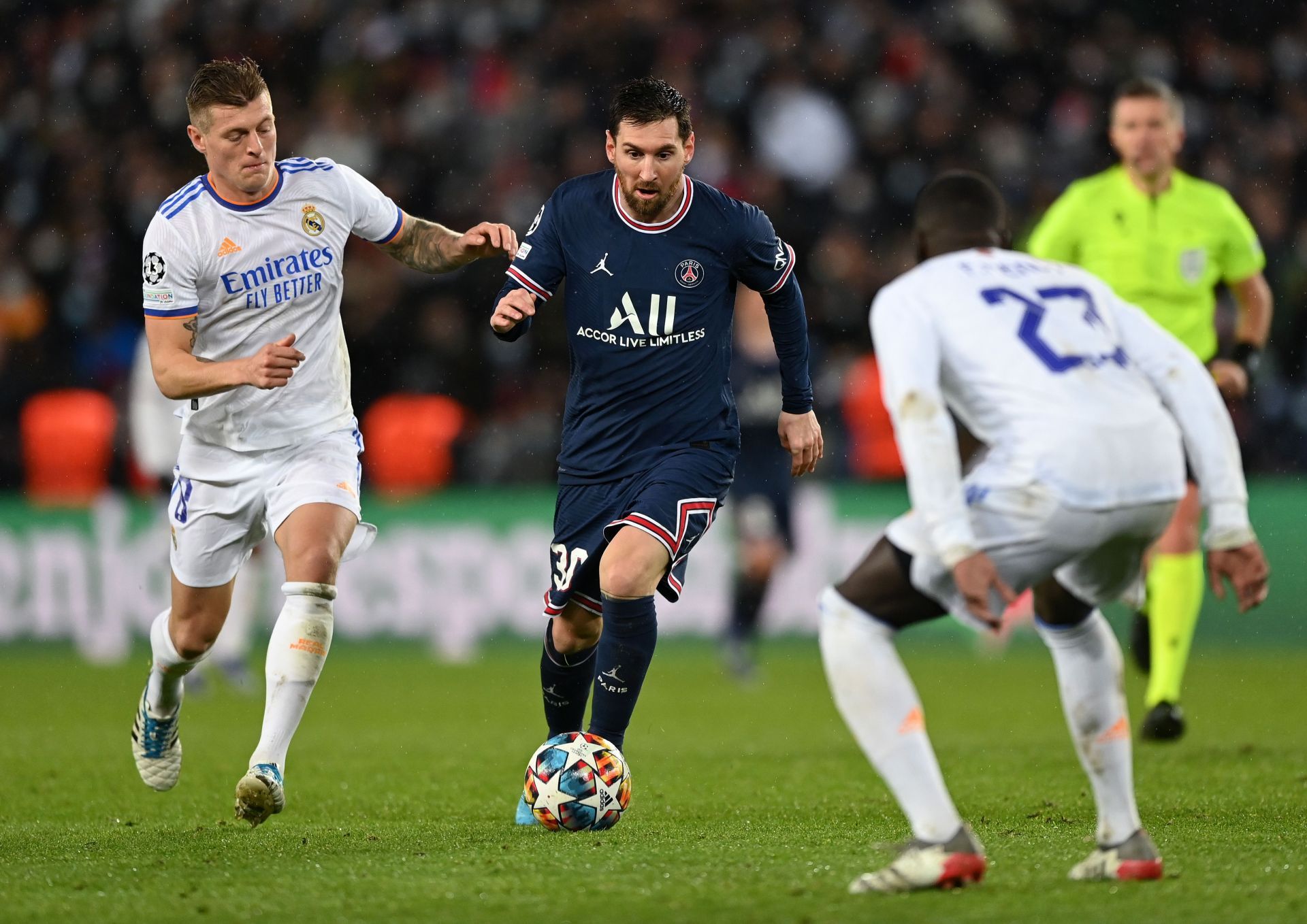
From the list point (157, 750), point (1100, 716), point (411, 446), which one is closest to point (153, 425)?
point (411, 446)

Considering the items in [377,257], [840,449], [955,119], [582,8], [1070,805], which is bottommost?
[1070,805]

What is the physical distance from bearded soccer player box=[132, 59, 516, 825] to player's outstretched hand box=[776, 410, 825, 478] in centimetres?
124

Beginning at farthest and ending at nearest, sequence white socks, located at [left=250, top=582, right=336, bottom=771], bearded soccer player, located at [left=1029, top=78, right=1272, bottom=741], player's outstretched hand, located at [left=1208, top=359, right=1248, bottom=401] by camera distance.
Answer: bearded soccer player, located at [left=1029, top=78, right=1272, bottom=741]
player's outstretched hand, located at [left=1208, top=359, right=1248, bottom=401]
white socks, located at [left=250, top=582, right=336, bottom=771]

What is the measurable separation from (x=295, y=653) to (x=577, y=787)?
1061mm

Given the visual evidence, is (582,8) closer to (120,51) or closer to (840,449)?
(120,51)

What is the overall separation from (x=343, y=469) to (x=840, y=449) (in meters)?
8.11

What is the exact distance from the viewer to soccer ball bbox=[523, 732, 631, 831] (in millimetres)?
5844

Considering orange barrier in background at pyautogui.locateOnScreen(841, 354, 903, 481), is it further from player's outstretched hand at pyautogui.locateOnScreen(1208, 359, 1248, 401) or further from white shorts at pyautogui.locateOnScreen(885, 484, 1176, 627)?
white shorts at pyautogui.locateOnScreen(885, 484, 1176, 627)

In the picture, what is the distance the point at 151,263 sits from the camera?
20.3 feet

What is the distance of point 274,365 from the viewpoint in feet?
18.6

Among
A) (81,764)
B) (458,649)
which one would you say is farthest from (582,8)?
(81,764)

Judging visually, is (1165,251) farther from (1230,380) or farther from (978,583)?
(978,583)

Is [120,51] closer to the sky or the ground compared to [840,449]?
closer to the sky

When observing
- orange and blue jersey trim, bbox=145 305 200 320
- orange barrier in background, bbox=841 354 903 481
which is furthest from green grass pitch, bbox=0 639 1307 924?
orange barrier in background, bbox=841 354 903 481
